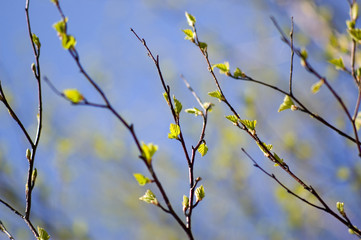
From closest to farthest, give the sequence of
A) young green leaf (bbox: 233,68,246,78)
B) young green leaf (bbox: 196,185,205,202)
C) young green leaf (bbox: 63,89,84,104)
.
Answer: young green leaf (bbox: 63,89,84,104)
young green leaf (bbox: 196,185,205,202)
young green leaf (bbox: 233,68,246,78)

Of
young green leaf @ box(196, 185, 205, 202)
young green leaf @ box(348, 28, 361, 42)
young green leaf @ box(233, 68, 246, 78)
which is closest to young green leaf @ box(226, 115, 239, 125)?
young green leaf @ box(233, 68, 246, 78)

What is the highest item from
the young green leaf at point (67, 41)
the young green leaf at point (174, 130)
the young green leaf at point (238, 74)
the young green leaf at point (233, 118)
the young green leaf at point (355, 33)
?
the young green leaf at point (355, 33)

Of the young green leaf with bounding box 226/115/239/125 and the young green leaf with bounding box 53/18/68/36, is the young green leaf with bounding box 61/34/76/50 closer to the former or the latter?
the young green leaf with bounding box 53/18/68/36

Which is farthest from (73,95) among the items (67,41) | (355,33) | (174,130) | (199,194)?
(355,33)

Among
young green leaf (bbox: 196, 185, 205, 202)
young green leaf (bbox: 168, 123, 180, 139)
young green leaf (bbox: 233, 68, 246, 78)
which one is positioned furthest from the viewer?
young green leaf (bbox: 233, 68, 246, 78)

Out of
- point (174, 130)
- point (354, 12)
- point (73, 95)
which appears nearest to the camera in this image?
point (73, 95)

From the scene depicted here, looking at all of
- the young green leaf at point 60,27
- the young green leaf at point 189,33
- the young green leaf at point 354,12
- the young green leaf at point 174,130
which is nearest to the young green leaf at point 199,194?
the young green leaf at point 174,130

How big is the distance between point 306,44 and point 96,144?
9.99 ft

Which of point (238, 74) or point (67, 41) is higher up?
point (238, 74)

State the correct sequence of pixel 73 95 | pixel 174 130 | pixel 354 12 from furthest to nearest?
pixel 354 12
pixel 174 130
pixel 73 95

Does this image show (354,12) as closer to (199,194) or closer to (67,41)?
(199,194)

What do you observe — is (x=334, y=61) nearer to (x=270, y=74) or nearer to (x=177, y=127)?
(x=177, y=127)

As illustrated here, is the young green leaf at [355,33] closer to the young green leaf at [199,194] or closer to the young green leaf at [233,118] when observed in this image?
the young green leaf at [233,118]

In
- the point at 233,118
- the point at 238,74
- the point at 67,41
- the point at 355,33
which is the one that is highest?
the point at 355,33
